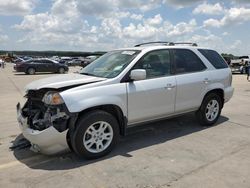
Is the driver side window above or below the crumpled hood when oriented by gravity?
above

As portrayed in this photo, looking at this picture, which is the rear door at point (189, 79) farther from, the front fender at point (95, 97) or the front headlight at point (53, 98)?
the front headlight at point (53, 98)

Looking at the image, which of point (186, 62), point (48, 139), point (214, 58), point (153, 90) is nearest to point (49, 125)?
point (48, 139)

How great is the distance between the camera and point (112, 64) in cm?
531

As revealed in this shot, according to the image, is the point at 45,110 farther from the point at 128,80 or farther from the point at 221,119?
the point at 221,119

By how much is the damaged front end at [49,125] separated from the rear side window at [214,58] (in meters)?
3.44

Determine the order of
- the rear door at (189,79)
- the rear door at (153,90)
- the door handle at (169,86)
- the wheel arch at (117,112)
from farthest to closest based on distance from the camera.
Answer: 1. the rear door at (189,79)
2. the door handle at (169,86)
3. the rear door at (153,90)
4. the wheel arch at (117,112)

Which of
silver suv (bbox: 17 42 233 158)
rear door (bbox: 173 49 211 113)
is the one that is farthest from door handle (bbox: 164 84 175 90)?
rear door (bbox: 173 49 211 113)

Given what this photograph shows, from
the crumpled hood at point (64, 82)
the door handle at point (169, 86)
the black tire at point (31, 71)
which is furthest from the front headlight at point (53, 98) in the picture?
the black tire at point (31, 71)

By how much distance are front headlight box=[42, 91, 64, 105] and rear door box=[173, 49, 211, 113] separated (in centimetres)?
234

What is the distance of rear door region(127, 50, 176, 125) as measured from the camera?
16.3ft

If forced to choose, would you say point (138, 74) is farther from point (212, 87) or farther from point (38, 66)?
point (38, 66)

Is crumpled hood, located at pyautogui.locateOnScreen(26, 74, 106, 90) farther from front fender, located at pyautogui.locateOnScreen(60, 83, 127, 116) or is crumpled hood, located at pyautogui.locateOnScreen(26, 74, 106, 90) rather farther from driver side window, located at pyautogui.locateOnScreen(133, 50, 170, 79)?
driver side window, located at pyautogui.locateOnScreen(133, 50, 170, 79)

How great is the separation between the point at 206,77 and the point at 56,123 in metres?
3.37

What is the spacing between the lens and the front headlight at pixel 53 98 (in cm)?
423
